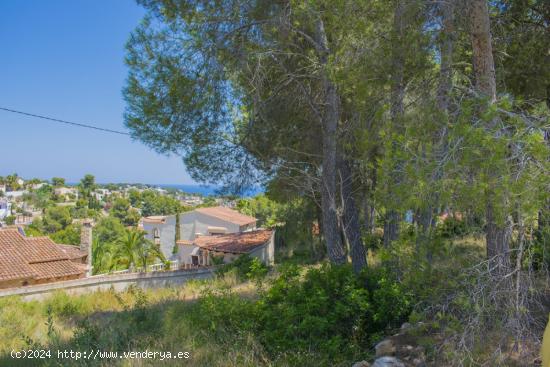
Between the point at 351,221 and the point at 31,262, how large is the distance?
18825 millimetres

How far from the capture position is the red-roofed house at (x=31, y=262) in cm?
1900

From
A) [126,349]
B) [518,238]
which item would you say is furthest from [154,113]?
[518,238]

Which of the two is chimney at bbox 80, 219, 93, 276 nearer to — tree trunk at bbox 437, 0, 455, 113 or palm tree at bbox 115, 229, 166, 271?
palm tree at bbox 115, 229, 166, 271

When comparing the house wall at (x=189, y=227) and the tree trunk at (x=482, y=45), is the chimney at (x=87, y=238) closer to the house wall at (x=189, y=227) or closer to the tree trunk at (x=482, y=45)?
the house wall at (x=189, y=227)

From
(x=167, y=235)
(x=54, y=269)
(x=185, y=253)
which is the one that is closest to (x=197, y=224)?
(x=167, y=235)

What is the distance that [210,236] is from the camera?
3166cm

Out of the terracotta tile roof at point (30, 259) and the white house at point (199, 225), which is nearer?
the terracotta tile roof at point (30, 259)

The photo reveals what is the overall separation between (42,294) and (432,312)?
1274 centimetres

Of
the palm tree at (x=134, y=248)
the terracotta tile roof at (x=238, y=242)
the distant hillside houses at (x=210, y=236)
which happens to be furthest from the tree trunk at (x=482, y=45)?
the palm tree at (x=134, y=248)

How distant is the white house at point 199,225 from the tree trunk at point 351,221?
1133 inches

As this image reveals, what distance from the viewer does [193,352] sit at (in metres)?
5.04

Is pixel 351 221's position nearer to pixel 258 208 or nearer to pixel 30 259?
pixel 30 259

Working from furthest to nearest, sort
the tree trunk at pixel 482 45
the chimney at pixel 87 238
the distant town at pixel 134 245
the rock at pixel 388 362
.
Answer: the chimney at pixel 87 238 → the distant town at pixel 134 245 → the tree trunk at pixel 482 45 → the rock at pixel 388 362

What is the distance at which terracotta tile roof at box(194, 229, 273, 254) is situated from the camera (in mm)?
24600
